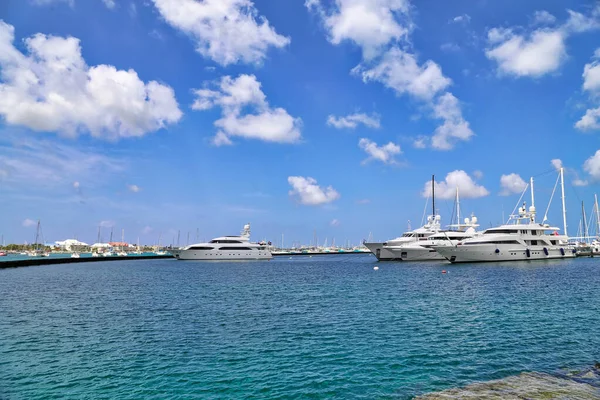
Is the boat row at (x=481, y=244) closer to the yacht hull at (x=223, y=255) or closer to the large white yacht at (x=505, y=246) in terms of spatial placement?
the large white yacht at (x=505, y=246)

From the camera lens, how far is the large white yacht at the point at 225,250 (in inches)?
4552

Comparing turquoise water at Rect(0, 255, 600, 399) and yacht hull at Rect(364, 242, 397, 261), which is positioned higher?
yacht hull at Rect(364, 242, 397, 261)

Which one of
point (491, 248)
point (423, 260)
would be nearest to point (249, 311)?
point (491, 248)

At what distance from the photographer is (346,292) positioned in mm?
41094

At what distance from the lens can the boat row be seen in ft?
254

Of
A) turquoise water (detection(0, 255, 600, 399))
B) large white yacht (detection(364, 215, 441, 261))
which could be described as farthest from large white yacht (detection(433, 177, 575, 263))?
turquoise water (detection(0, 255, 600, 399))

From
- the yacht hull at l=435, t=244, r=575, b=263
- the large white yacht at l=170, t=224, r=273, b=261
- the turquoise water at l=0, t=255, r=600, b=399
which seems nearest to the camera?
the turquoise water at l=0, t=255, r=600, b=399

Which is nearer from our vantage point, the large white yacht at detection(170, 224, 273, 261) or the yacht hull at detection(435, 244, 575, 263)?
the yacht hull at detection(435, 244, 575, 263)

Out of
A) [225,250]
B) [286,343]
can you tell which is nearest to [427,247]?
[225,250]

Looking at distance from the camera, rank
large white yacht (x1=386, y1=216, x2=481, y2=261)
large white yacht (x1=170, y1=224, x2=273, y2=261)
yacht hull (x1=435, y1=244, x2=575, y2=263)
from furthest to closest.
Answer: large white yacht (x1=170, y1=224, x2=273, y2=261), large white yacht (x1=386, y1=216, x2=481, y2=261), yacht hull (x1=435, y1=244, x2=575, y2=263)

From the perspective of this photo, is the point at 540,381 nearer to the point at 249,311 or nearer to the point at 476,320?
the point at 476,320

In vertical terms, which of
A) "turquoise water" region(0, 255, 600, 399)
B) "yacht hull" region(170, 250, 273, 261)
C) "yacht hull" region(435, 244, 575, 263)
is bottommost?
"turquoise water" region(0, 255, 600, 399)

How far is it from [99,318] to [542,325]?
2926cm

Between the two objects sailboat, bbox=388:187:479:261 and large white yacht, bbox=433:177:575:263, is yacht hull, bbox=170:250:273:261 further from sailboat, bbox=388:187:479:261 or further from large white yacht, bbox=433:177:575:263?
large white yacht, bbox=433:177:575:263
